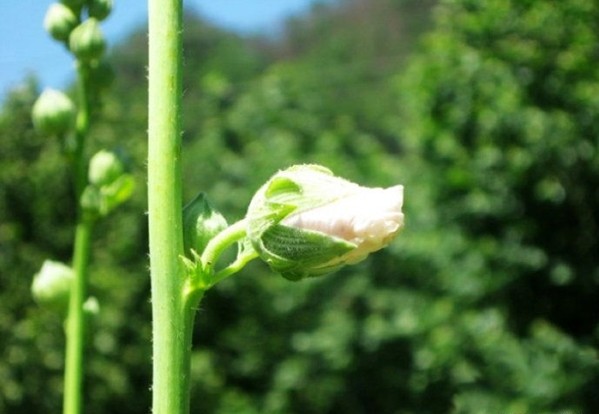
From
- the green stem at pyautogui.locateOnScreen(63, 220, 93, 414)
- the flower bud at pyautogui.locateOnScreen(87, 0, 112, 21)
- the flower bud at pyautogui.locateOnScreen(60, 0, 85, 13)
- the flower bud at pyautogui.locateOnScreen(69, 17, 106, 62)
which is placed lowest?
the green stem at pyautogui.locateOnScreen(63, 220, 93, 414)

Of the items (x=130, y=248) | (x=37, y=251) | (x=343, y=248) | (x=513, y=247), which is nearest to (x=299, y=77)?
(x=130, y=248)

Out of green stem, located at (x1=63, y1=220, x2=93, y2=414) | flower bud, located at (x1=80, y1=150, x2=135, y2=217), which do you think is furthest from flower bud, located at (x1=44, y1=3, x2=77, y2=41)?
green stem, located at (x1=63, y1=220, x2=93, y2=414)

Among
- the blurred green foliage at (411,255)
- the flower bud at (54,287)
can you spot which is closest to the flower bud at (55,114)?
the flower bud at (54,287)

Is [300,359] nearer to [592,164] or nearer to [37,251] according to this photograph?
[37,251]

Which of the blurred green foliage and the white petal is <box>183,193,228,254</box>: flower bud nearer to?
the white petal

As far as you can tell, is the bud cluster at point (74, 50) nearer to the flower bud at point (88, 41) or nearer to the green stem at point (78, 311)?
the flower bud at point (88, 41)

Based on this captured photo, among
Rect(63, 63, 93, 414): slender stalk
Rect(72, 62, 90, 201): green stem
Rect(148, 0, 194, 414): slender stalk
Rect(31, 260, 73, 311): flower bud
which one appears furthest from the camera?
Rect(72, 62, 90, 201): green stem
